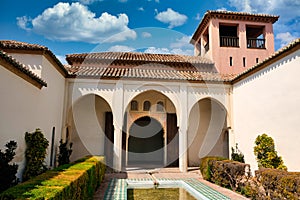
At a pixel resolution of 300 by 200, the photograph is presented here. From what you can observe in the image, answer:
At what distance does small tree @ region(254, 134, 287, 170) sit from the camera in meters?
8.64

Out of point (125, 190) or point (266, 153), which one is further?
point (266, 153)

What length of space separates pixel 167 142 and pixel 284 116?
23.3 ft

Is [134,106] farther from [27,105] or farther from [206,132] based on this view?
[27,105]

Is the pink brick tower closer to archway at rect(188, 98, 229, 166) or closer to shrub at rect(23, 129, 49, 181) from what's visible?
archway at rect(188, 98, 229, 166)

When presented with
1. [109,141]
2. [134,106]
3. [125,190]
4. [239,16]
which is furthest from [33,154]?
[239,16]

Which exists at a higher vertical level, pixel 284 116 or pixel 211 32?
pixel 211 32

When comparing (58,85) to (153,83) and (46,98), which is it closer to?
(46,98)

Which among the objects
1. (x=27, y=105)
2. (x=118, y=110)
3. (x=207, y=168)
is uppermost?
(x=118, y=110)

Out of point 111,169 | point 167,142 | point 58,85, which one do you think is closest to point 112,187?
point 111,169

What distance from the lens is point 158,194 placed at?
25.2 feet

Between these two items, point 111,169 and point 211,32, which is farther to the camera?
point 211,32

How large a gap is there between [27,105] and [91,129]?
19.4 ft

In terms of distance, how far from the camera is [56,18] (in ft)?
41.8

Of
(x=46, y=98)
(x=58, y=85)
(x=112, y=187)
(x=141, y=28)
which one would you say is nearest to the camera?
(x=112, y=187)
